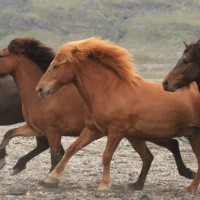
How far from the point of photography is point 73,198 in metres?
9.84

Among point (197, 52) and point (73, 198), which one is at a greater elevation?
point (197, 52)

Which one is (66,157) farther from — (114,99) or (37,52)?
(37,52)

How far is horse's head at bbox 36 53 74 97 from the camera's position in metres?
10.6

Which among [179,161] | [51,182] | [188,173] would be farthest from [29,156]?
[188,173]

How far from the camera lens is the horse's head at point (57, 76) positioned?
10594 mm

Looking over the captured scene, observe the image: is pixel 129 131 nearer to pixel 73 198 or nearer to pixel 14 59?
pixel 73 198

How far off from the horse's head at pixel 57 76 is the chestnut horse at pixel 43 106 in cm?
104

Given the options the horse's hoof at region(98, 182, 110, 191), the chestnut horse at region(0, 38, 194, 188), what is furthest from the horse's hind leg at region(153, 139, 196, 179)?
the horse's hoof at region(98, 182, 110, 191)

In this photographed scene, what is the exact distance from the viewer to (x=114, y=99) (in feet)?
34.8

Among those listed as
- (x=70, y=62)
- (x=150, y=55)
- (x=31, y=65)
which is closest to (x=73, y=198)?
(x=70, y=62)

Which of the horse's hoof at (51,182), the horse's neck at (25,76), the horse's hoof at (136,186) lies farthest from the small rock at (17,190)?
the horse's neck at (25,76)

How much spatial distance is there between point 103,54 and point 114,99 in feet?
2.90

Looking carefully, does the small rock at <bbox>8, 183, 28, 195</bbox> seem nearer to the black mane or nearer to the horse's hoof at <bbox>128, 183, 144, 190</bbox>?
the horse's hoof at <bbox>128, 183, 144, 190</bbox>

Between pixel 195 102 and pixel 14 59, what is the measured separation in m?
3.61
